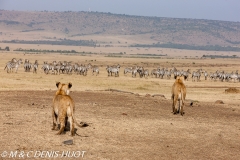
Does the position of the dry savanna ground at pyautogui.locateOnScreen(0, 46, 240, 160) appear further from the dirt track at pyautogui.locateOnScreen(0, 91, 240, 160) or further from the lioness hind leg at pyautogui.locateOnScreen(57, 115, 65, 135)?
the lioness hind leg at pyautogui.locateOnScreen(57, 115, 65, 135)

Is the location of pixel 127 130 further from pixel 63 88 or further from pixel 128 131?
pixel 63 88

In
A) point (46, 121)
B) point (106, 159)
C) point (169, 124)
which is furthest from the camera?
point (169, 124)

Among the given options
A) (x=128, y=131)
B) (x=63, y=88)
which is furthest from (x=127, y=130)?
(x=63, y=88)

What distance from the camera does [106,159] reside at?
9.34 m

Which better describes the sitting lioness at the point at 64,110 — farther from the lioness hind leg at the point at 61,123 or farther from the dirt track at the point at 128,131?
the dirt track at the point at 128,131

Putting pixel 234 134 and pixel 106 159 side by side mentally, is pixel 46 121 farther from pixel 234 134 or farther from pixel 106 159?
pixel 234 134

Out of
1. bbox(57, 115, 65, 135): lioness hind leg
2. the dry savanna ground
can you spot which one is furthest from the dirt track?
bbox(57, 115, 65, 135): lioness hind leg

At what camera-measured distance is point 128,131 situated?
481 inches

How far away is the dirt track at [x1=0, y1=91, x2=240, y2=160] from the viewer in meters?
10.1

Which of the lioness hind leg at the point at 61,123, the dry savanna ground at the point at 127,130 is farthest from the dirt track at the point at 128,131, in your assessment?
the lioness hind leg at the point at 61,123

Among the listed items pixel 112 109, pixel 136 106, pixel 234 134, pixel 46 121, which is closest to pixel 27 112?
pixel 46 121

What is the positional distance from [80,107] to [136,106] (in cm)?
216

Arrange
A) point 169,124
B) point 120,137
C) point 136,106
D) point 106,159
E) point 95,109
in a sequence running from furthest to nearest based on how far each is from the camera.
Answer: point 136,106 → point 95,109 → point 169,124 → point 120,137 → point 106,159

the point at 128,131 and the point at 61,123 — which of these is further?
the point at 128,131
